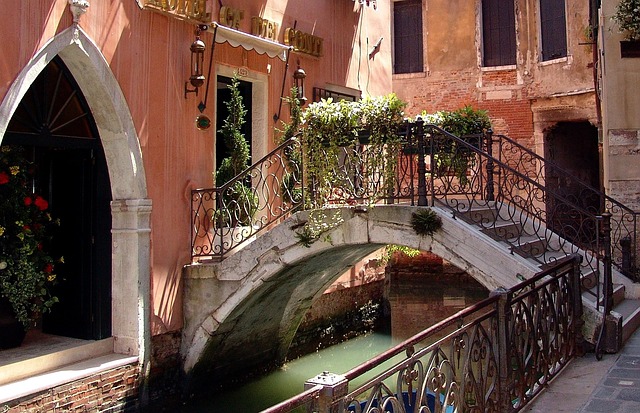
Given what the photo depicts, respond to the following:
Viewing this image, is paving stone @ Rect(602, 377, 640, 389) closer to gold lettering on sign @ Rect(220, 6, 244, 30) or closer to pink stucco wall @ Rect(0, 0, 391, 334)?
pink stucco wall @ Rect(0, 0, 391, 334)

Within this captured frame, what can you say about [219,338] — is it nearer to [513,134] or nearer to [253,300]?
[253,300]

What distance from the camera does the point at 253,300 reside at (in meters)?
8.33

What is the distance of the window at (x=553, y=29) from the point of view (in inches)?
612

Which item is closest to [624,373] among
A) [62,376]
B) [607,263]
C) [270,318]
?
[607,263]

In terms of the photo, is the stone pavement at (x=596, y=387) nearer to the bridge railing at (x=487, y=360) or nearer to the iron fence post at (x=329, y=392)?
the bridge railing at (x=487, y=360)

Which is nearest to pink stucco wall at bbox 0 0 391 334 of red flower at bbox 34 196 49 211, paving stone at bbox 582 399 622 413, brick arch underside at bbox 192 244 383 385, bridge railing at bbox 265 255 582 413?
brick arch underside at bbox 192 244 383 385

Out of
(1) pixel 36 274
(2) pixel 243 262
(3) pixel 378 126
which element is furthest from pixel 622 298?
(1) pixel 36 274

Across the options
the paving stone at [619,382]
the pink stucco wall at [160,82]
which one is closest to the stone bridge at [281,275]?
the pink stucco wall at [160,82]

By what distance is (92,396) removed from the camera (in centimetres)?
686

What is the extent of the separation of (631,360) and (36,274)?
5582 mm

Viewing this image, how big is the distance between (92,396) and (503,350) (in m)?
4.25

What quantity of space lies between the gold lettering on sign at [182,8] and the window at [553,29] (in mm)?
9958

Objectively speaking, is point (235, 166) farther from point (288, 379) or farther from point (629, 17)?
point (629, 17)

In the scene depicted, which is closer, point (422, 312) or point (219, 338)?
point (219, 338)
